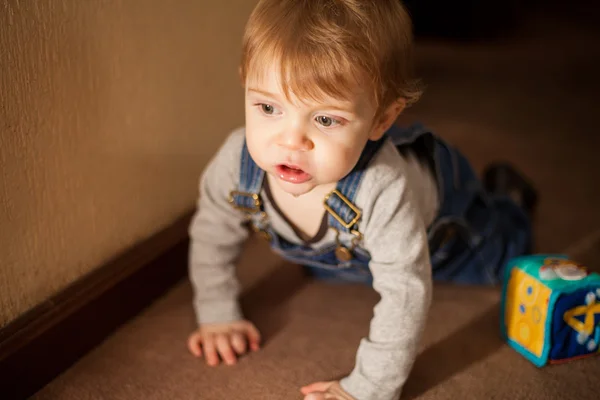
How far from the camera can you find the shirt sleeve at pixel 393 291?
0.81 meters

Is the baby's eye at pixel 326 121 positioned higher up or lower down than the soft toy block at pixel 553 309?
higher up

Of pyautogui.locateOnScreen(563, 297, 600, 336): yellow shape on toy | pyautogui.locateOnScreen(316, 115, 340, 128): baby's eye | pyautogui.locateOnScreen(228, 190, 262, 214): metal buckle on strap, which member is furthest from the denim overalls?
pyautogui.locateOnScreen(563, 297, 600, 336): yellow shape on toy

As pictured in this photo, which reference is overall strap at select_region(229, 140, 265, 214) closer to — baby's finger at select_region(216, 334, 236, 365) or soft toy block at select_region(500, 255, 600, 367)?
baby's finger at select_region(216, 334, 236, 365)

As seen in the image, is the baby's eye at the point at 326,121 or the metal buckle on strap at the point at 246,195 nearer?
the baby's eye at the point at 326,121

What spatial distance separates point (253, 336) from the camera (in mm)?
955

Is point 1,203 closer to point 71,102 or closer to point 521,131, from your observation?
point 71,102

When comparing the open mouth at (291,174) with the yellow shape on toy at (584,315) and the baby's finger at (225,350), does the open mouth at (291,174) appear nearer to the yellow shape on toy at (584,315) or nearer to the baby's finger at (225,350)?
the baby's finger at (225,350)

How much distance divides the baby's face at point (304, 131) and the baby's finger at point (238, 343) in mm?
277

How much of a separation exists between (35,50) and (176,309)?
1.51 ft

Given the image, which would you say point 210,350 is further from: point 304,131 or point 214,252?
point 304,131

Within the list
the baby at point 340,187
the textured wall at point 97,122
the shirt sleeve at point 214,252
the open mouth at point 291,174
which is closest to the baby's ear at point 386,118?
the baby at point 340,187

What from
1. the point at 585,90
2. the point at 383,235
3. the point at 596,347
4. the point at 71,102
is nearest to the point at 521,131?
the point at 585,90

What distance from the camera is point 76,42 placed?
2.67ft

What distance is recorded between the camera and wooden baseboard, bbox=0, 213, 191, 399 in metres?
0.82
